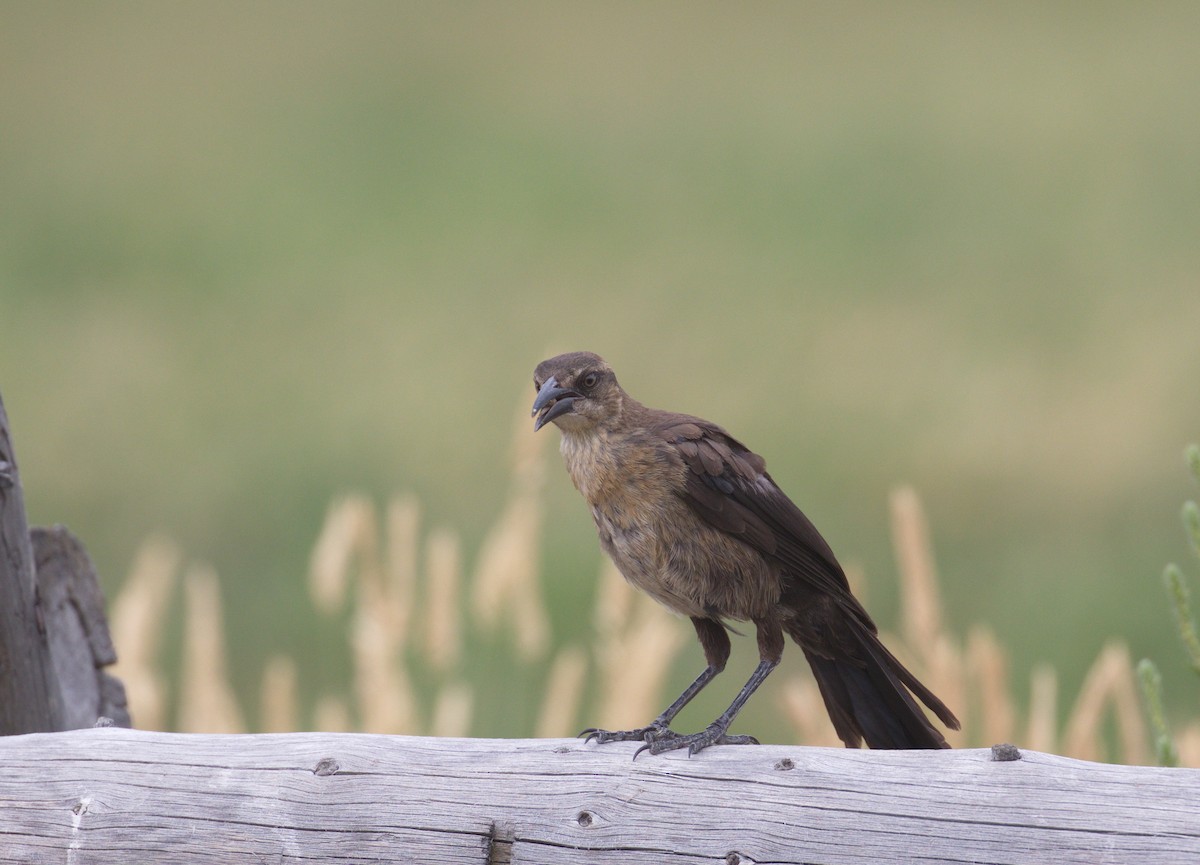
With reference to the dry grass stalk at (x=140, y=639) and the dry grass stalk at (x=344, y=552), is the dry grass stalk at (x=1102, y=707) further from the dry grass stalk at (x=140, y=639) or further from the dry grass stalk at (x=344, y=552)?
the dry grass stalk at (x=140, y=639)

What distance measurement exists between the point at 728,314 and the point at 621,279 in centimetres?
93

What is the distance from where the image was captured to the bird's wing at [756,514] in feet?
10.9

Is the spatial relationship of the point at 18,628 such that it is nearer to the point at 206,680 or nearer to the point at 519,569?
the point at 206,680

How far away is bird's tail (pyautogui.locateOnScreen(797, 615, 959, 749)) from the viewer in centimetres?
343

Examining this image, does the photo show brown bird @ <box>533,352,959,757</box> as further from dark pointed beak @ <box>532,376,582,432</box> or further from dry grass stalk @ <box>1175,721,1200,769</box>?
dry grass stalk @ <box>1175,721,1200,769</box>

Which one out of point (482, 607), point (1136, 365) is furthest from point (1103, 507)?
point (482, 607)

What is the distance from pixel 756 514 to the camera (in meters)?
3.35

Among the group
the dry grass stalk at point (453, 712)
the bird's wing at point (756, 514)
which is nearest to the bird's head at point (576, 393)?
the bird's wing at point (756, 514)

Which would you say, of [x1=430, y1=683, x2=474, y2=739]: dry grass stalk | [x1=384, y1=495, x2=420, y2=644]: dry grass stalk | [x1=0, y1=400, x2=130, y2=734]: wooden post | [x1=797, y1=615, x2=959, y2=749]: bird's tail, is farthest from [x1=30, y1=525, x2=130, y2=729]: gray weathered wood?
[x1=797, y1=615, x2=959, y2=749]: bird's tail

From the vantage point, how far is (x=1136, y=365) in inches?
423

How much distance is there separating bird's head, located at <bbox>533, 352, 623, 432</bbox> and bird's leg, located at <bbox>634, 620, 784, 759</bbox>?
588mm

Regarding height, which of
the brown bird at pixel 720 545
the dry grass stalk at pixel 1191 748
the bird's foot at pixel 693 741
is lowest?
the dry grass stalk at pixel 1191 748

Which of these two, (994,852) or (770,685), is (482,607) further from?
(770,685)

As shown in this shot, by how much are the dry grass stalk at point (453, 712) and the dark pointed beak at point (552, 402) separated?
4.62 ft
